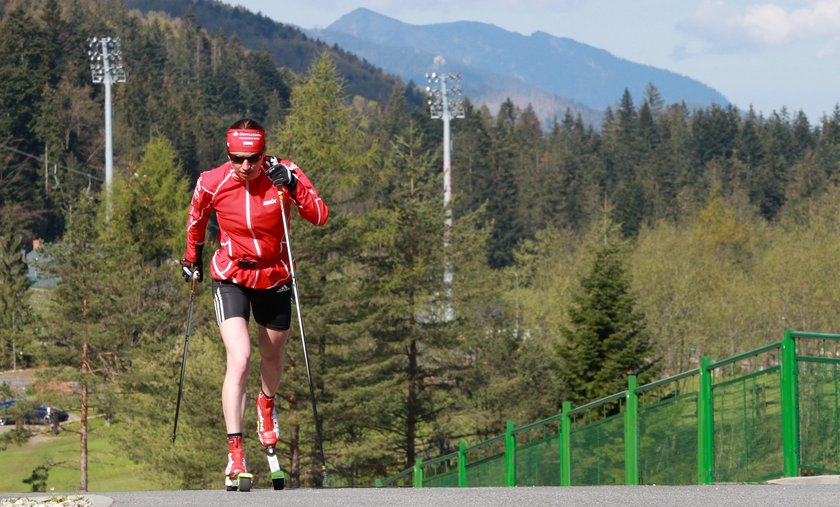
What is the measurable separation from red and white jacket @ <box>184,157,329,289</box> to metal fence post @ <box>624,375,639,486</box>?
5754 mm

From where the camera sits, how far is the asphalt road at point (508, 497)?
A: 7684 mm

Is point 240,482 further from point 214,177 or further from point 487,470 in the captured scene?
point 487,470

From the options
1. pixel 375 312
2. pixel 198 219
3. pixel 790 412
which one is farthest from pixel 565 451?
pixel 375 312

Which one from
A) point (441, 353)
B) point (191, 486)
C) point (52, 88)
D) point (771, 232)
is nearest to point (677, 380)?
point (191, 486)

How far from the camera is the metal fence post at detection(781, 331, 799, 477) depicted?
415 inches

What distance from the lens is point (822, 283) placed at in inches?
2418

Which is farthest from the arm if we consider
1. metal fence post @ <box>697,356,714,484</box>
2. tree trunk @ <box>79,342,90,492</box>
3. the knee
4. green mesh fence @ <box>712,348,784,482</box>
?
tree trunk @ <box>79,342,90,492</box>

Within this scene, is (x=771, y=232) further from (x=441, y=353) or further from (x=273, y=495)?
(x=273, y=495)

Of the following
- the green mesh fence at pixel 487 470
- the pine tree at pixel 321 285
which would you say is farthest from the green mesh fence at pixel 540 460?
the pine tree at pixel 321 285

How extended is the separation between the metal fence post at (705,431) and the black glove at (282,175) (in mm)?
4902

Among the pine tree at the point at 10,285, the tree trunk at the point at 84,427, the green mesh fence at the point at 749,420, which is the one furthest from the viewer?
the pine tree at the point at 10,285

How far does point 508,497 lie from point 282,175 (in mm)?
2252

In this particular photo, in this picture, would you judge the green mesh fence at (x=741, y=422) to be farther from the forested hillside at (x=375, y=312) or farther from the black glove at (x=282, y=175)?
the forested hillside at (x=375, y=312)

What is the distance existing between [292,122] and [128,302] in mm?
8424
